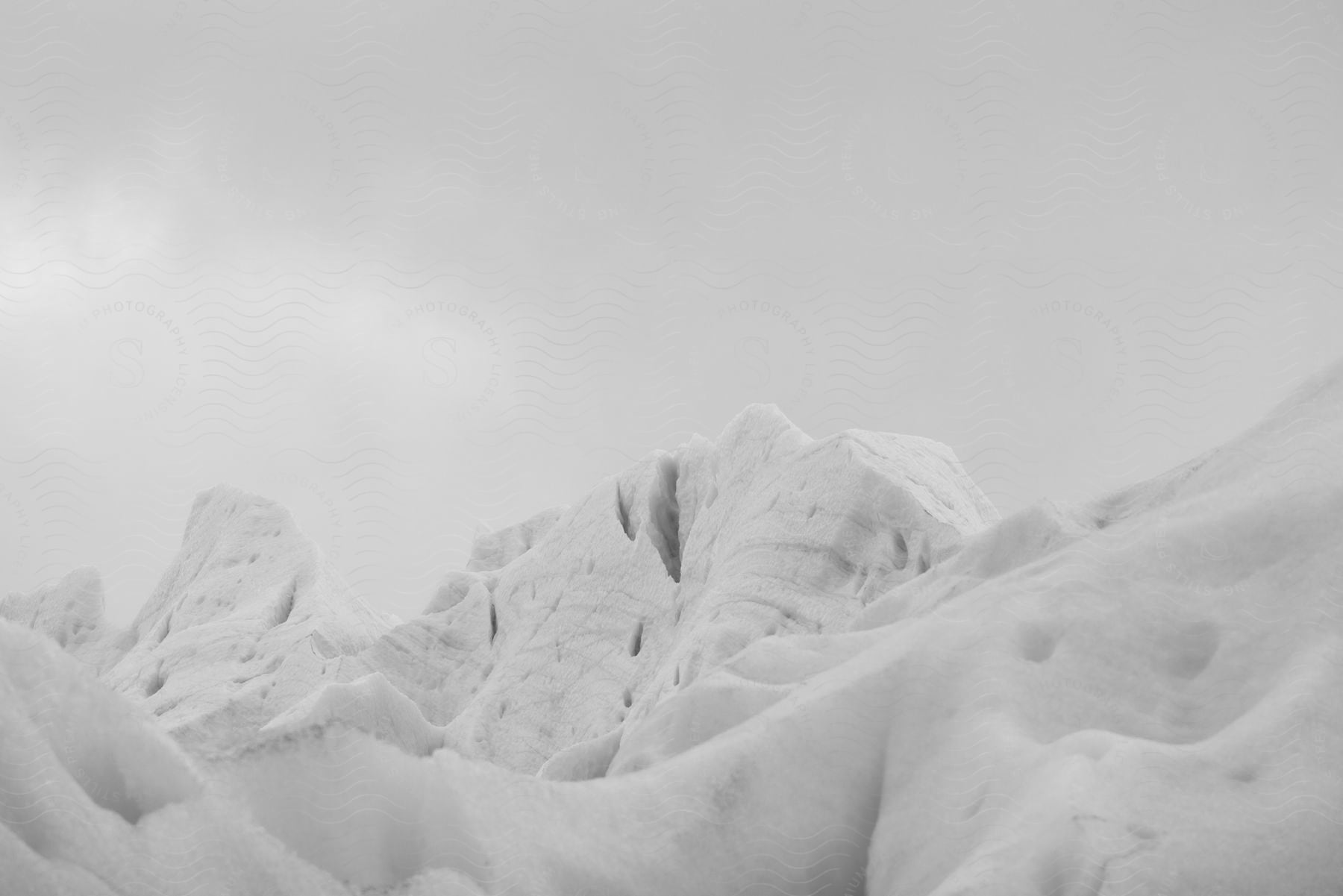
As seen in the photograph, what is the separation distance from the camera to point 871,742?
959cm

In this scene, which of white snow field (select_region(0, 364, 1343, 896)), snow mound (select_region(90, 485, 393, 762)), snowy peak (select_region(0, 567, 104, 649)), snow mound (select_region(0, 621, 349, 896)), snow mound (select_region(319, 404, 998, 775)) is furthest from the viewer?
snowy peak (select_region(0, 567, 104, 649))

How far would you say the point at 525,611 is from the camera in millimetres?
18906

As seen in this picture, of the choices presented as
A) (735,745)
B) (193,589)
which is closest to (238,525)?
(193,589)

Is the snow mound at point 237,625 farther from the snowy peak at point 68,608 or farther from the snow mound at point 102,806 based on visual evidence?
the snow mound at point 102,806

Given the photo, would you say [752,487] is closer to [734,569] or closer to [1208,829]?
[734,569]

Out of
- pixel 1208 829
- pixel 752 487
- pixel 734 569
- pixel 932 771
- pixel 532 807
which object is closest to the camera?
pixel 1208 829

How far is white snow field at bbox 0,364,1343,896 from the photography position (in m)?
7.03

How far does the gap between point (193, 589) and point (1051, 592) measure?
58.6 feet

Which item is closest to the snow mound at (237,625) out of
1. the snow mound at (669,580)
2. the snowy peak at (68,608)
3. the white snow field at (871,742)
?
the snow mound at (669,580)

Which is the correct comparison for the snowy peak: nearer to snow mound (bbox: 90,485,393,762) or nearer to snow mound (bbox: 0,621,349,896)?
snow mound (bbox: 90,485,393,762)

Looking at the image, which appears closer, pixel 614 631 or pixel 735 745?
pixel 735 745

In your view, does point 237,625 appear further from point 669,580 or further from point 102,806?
point 102,806

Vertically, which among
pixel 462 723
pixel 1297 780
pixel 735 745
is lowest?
pixel 462 723

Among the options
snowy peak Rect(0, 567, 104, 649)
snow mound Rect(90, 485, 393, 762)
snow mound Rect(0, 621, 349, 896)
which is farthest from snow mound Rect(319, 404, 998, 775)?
snowy peak Rect(0, 567, 104, 649)
